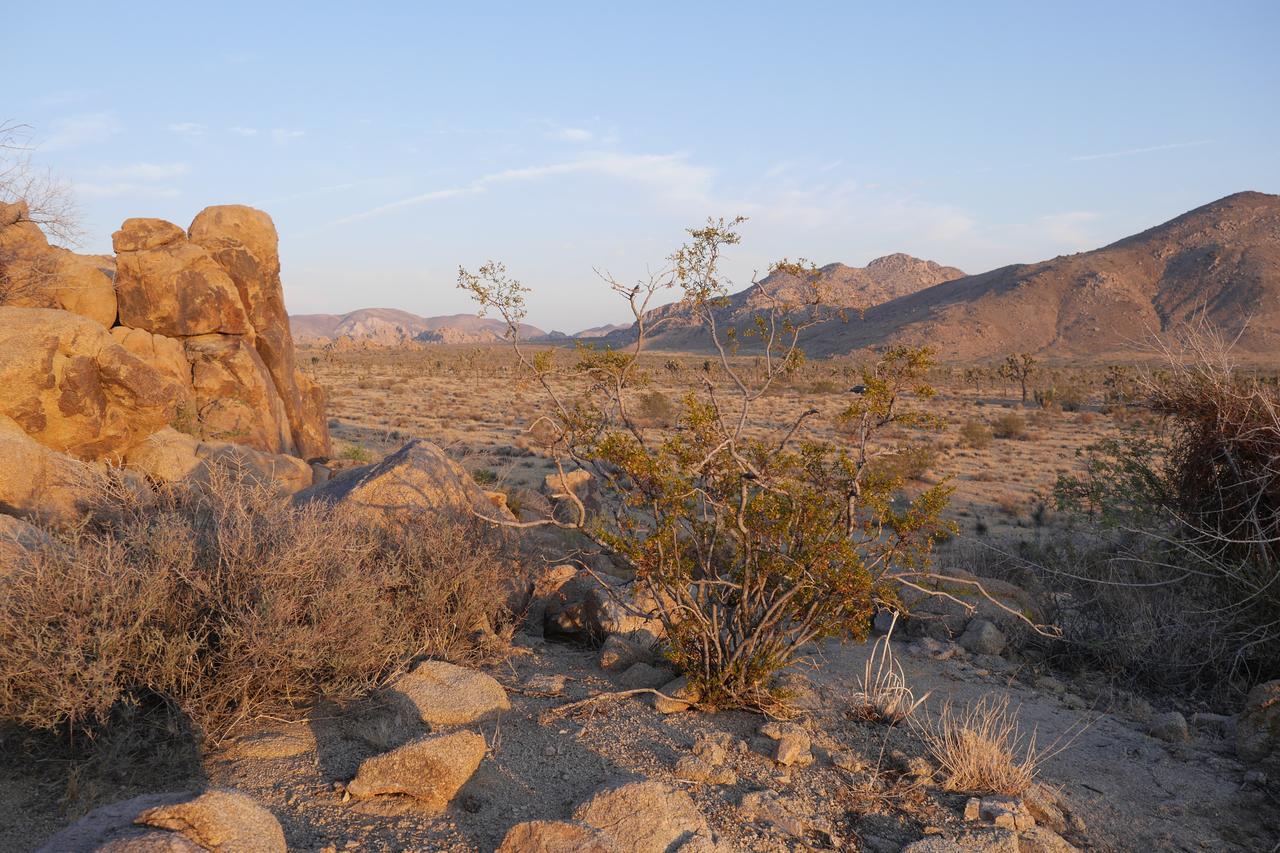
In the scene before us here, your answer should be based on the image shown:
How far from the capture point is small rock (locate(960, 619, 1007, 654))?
687 cm

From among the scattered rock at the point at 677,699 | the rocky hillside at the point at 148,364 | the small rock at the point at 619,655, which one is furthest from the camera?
the rocky hillside at the point at 148,364

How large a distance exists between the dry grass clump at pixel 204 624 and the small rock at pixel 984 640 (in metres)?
4.43

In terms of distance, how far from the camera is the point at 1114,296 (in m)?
79.5

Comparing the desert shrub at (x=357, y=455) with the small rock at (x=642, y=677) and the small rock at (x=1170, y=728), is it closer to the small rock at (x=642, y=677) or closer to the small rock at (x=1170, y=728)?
the small rock at (x=642, y=677)

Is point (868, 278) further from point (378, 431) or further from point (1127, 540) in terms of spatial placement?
point (1127, 540)

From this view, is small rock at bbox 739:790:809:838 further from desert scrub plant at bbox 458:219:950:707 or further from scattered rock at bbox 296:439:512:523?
scattered rock at bbox 296:439:512:523

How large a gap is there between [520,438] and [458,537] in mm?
15233

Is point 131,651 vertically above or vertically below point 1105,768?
above

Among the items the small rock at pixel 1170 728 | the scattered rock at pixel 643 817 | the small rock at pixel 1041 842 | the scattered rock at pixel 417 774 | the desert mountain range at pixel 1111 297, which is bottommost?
the small rock at pixel 1170 728

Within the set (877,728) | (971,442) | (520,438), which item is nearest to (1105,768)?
(877,728)

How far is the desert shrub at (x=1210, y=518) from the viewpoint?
613 cm

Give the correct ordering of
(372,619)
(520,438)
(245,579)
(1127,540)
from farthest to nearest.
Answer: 1. (520,438)
2. (1127,540)
3. (372,619)
4. (245,579)

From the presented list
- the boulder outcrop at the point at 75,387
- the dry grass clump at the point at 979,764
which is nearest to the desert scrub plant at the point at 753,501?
the dry grass clump at the point at 979,764

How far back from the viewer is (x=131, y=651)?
402 cm
